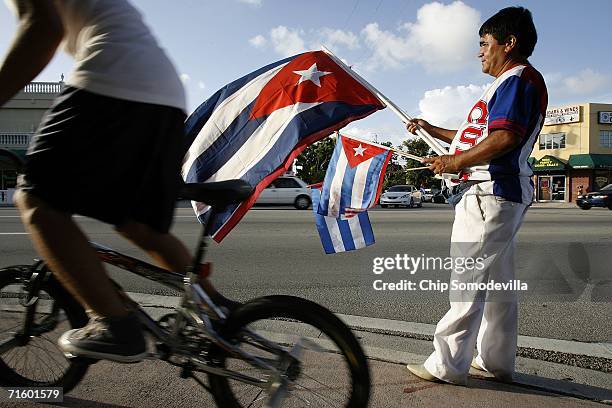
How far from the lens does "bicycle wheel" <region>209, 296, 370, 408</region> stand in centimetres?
207

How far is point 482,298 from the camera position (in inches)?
111

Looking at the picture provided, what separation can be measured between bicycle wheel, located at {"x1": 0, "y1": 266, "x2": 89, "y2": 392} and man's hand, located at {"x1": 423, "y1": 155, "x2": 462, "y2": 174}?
2053mm

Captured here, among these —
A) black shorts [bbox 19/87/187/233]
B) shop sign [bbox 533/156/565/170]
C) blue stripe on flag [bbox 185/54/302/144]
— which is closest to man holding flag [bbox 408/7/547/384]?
blue stripe on flag [bbox 185/54/302/144]

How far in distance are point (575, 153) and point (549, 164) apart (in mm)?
2084

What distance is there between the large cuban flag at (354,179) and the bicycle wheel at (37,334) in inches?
75.3

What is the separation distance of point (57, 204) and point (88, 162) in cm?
19

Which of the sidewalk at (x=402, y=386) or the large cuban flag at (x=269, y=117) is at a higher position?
the large cuban flag at (x=269, y=117)

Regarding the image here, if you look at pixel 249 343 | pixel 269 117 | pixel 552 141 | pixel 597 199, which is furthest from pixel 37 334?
pixel 552 141

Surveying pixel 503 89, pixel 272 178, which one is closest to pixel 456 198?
pixel 503 89

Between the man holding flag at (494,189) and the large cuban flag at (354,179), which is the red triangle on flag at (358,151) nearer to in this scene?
the large cuban flag at (354,179)

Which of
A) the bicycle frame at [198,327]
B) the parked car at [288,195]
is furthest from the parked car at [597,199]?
the bicycle frame at [198,327]

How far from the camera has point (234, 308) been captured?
219cm

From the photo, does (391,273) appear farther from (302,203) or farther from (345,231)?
(302,203)

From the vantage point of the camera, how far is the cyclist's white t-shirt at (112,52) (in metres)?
1.84
